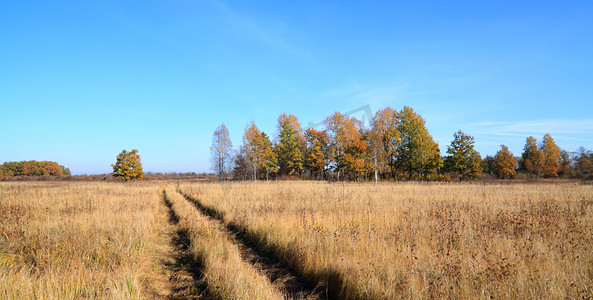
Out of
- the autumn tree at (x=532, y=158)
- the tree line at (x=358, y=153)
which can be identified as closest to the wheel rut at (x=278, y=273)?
the tree line at (x=358, y=153)

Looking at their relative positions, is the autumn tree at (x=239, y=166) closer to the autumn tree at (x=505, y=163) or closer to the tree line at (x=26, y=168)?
the autumn tree at (x=505, y=163)

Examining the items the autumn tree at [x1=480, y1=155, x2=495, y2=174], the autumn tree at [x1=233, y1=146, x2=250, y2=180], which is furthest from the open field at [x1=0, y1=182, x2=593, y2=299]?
the autumn tree at [x1=480, y1=155, x2=495, y2=174]

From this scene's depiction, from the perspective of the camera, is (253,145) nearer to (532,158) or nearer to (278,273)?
(278,273)

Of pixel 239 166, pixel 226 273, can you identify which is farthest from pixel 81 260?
pixel 239 166

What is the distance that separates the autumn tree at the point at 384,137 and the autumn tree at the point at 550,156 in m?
43.1

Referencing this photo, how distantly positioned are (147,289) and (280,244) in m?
2.83

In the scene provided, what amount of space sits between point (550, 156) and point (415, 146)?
44.9 m

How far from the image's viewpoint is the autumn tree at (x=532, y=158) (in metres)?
57.1

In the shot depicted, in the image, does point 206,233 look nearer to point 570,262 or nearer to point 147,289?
point 147,289

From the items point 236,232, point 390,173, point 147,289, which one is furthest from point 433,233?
point 390,173

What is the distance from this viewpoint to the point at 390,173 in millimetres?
44000

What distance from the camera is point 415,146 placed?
38375 millimetres

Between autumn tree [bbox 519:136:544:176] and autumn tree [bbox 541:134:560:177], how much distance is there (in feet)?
4.00

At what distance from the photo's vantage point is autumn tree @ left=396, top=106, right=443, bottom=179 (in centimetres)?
3816
